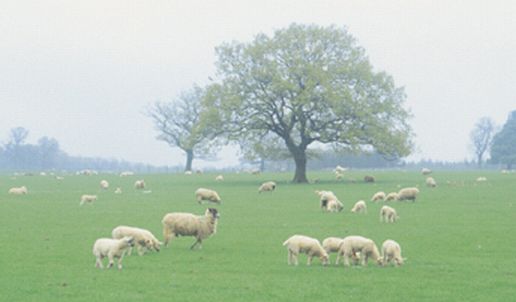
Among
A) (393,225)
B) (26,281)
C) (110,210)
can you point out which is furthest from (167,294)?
(110,210)

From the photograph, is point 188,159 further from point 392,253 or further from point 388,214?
point 392,253

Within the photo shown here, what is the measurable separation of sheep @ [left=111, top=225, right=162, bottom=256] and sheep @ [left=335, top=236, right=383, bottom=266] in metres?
5.46

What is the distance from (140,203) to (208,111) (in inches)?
1117

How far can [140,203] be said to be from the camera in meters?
42.2

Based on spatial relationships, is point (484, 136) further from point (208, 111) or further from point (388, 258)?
point (388, 258)

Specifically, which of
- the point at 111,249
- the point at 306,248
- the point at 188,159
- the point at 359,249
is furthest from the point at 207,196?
the point at 188,159

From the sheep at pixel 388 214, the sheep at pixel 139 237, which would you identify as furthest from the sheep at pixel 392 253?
the sheep at pixel 388 214

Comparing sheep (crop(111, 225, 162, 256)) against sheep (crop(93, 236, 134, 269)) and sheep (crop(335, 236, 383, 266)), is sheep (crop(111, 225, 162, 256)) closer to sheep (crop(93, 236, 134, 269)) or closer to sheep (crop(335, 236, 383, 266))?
sheep (crop(93, 236, 134, 269))

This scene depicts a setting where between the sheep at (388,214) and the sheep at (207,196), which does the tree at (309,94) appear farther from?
the sheep at (388,214)

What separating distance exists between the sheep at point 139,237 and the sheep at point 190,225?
917 mm

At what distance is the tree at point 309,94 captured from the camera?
68188 mm

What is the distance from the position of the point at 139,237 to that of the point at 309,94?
49.4 meters

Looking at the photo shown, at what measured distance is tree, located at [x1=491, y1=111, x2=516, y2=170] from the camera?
14538 centimetres

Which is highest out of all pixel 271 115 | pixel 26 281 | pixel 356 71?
pixel 356 71
